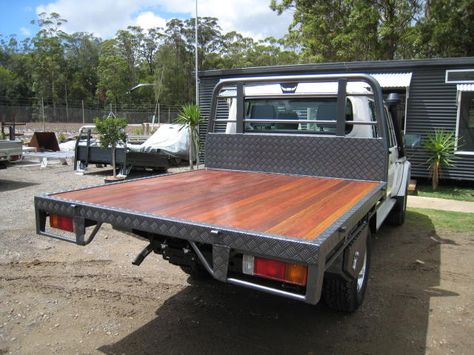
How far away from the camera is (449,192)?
10523 millimetres

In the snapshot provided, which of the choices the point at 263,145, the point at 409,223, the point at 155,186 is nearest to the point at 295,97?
the point at 263,145

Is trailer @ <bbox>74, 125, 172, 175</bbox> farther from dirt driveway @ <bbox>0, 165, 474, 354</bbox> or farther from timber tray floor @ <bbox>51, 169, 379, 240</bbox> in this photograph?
timber tray floor @ <bbox>51, 169, 379, 240</bbox>

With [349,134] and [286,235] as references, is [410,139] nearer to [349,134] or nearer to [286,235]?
[349,134]

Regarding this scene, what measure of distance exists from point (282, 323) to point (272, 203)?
1079mm

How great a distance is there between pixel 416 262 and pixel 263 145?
91.3 inches

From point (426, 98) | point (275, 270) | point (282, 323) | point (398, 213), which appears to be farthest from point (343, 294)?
point (426, 98)

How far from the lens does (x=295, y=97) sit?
5062 millimetres

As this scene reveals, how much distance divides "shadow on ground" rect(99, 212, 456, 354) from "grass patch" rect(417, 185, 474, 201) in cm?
591

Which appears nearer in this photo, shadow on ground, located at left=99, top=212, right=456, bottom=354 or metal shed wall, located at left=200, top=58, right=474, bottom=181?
shadow on ground, located at left=99, top=212, right=456, bottom=354

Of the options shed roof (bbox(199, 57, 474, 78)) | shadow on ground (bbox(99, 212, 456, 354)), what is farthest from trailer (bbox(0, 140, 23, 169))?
shadow on ground (bbox(99, 212, 456, 354))

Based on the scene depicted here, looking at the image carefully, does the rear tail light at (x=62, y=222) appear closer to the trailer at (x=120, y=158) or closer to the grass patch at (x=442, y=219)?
the grass patch at (x=442, y=219)

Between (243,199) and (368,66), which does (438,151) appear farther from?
(243,199)

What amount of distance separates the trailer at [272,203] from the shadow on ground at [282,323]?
0.25 meters

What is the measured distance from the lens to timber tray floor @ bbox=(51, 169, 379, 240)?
2.67 m
